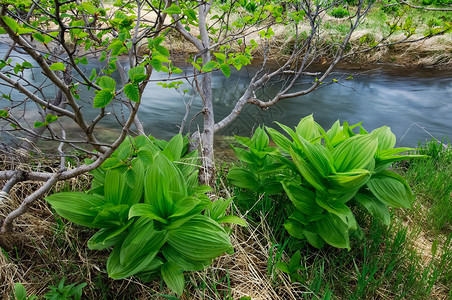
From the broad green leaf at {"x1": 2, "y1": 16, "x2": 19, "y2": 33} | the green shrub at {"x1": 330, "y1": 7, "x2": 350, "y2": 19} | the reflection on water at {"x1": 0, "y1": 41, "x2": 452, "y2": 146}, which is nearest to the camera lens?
the broad green leaf at {"x1": 2, "y1": 16, "x2": 19, "y2": 33}

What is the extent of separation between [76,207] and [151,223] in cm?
44

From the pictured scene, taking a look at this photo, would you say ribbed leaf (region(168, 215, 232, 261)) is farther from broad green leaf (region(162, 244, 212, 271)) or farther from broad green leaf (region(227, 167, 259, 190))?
broad green leaf (region(227, 167, 259, 190))

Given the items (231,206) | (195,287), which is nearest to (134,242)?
(195,287)

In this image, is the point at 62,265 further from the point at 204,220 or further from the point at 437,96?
the point at 437,96

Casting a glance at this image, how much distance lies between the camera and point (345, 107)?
24.0 ft

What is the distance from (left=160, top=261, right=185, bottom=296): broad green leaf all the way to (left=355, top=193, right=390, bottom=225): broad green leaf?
112 centimetres

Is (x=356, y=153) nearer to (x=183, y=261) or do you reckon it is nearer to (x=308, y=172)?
(x=308, y=172)

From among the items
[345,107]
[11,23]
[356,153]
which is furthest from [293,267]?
[345,107]

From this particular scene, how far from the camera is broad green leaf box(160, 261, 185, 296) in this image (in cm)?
150

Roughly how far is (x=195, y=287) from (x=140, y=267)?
352 millimetres

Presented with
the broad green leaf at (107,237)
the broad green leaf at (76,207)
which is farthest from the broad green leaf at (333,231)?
the broad green leaf at (76,207)

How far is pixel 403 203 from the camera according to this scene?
1.82m

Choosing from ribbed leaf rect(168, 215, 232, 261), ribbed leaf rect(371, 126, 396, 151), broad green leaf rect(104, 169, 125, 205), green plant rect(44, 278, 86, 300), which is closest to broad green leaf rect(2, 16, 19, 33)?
broad green leaf rect(104, 169, 125, 205)

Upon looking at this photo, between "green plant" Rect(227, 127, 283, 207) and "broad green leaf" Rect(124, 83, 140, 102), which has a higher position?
"broad green leaf" Rect(124, 83, 140, 102)
